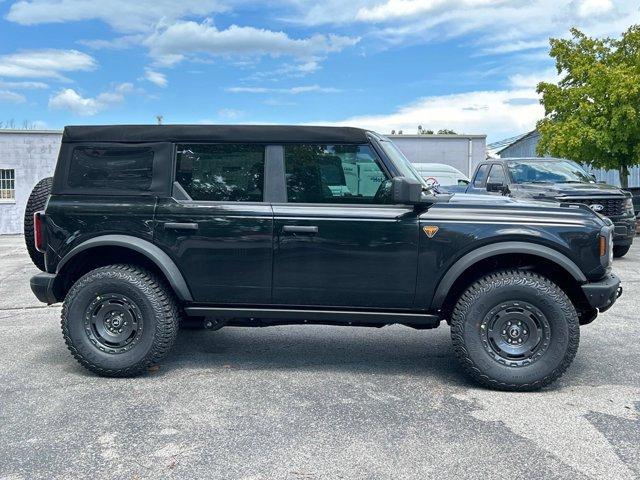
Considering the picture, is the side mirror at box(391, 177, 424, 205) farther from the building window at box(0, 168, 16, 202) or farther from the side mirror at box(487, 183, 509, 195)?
the building window at box(0, 168, 16, 202)

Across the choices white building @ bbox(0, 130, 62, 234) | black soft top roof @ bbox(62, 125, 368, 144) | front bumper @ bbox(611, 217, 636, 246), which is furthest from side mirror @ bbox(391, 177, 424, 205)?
white building @ bbox(0, 130, 62, 234)

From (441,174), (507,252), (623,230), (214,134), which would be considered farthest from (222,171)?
(441,174)

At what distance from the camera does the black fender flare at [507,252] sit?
4320 millimetres

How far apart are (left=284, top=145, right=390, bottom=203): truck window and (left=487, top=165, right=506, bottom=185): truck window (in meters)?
6.68

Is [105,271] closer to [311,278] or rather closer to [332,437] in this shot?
[311,278]

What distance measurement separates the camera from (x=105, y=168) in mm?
4777

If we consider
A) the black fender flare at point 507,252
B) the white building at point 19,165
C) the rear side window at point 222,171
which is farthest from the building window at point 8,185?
the black fender flare at point 507,252

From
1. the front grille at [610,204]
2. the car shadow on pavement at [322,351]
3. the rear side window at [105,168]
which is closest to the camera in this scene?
the rear side window at [105,168]

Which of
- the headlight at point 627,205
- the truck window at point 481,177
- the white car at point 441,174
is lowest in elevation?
the headlight at point 627,205

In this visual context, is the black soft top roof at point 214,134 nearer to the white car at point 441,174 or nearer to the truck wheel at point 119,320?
the truck wheel at point 119,320

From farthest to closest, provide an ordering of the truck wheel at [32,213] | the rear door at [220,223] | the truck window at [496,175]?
the truck window at [496,175] → the truck wheel at [32,213] → the rear door at [220,223]

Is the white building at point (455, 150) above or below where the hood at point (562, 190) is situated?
above

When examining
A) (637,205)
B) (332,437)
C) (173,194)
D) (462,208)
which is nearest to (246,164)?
(173,194)

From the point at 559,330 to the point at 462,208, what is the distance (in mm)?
1091
